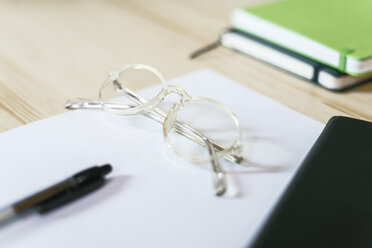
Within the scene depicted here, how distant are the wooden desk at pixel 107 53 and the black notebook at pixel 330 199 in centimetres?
12

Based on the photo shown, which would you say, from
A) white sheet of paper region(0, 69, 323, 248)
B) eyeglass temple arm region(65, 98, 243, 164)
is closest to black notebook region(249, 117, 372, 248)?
white sheet of paper region(0, 69, 323, 248)

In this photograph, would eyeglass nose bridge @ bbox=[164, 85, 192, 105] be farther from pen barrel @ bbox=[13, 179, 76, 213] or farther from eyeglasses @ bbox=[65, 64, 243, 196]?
pen barrel @ bbox=[13, 179, 76, 213]

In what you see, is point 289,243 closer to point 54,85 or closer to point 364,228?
point 364,228

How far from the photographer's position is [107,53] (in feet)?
2.61

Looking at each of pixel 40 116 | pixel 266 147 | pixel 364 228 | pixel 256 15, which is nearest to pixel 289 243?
pixel 364 228

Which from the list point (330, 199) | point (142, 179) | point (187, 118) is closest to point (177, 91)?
point (187, 118)

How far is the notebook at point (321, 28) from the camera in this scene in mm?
659

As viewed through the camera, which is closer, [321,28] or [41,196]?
[41,196]

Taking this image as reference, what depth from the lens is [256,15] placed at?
2.52 feet

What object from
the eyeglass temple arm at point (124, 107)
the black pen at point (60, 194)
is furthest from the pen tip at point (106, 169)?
the eyeglass temple arm at point (124, 107)

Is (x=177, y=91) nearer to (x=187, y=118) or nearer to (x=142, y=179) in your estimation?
(x=187, y=118)

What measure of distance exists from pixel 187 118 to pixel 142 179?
0.14m

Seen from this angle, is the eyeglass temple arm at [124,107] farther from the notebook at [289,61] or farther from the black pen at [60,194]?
the notebook at [289,61]

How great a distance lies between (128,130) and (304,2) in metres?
0.48
